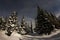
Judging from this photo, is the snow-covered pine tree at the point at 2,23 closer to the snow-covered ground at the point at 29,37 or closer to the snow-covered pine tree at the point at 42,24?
the snow-covered ground at the point at 29,37

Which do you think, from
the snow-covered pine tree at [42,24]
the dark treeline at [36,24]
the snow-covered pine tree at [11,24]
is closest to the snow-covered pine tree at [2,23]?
the dark treeline at [36,24]

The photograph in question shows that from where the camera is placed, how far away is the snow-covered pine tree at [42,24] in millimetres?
5270

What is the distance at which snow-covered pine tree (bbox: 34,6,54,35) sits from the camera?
527 cm

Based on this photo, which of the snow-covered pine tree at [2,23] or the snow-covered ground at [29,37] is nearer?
the snow-covered ground at [29,37]

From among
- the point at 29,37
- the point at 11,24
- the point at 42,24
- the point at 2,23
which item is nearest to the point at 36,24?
the point at 42,24

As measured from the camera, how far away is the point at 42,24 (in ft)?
17.4

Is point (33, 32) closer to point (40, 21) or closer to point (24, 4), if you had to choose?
point (40, 21)

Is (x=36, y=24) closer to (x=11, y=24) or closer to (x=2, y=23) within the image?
(x=11, y=24)

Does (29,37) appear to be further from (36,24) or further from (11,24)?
(11,24)

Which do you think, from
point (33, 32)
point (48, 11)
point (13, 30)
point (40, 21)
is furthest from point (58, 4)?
point (13, 30)

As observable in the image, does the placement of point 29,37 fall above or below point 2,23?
below

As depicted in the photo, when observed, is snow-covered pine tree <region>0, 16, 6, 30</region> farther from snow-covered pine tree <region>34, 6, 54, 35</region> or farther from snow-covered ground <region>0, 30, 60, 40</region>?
snow-covered pine tree <region>34, 6, 54, 35</region>

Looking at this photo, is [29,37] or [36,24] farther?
[36,24]

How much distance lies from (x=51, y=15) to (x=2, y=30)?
149 cm
